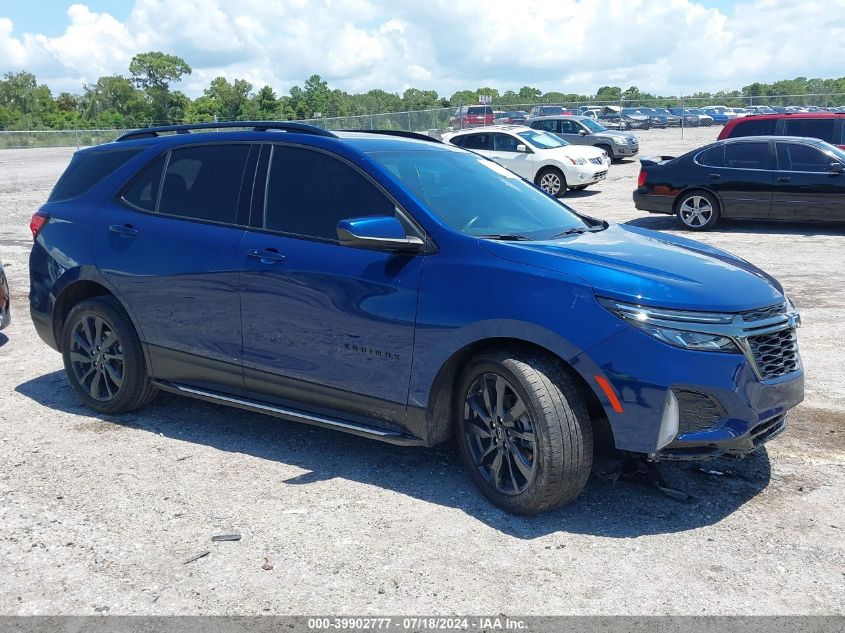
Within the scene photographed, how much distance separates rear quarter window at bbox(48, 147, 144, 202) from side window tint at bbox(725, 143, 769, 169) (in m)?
11.0

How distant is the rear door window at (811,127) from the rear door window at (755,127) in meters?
0.30

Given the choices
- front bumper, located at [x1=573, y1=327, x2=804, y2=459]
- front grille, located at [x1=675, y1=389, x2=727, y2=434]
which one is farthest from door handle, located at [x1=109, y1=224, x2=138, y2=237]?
front grille, located at [x1=675, y1=389, x2=727, y2=434]

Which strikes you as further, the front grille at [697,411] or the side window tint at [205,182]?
the side window tint at [205,182]

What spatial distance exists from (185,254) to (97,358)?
1.10 meters

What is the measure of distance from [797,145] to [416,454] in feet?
36.6

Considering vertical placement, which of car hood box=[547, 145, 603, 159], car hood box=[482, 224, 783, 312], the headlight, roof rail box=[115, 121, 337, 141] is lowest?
the headlight

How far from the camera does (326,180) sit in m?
4.85

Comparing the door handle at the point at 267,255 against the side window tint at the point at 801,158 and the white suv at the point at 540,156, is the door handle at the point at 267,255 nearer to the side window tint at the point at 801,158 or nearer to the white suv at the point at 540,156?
the side window tint at the point at 801,158

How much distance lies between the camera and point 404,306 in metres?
4.35

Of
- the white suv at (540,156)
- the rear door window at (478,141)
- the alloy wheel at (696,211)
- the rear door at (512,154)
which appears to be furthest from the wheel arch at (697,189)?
the rear door window at (478,141)

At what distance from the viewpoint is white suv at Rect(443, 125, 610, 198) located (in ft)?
65.5

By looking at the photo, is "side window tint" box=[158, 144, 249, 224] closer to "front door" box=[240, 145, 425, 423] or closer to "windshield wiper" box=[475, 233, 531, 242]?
"front door" box=[240, 145, 425, 423]

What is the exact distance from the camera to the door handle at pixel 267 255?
4785 mm

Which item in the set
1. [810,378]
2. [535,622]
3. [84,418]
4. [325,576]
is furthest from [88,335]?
[810,378]
